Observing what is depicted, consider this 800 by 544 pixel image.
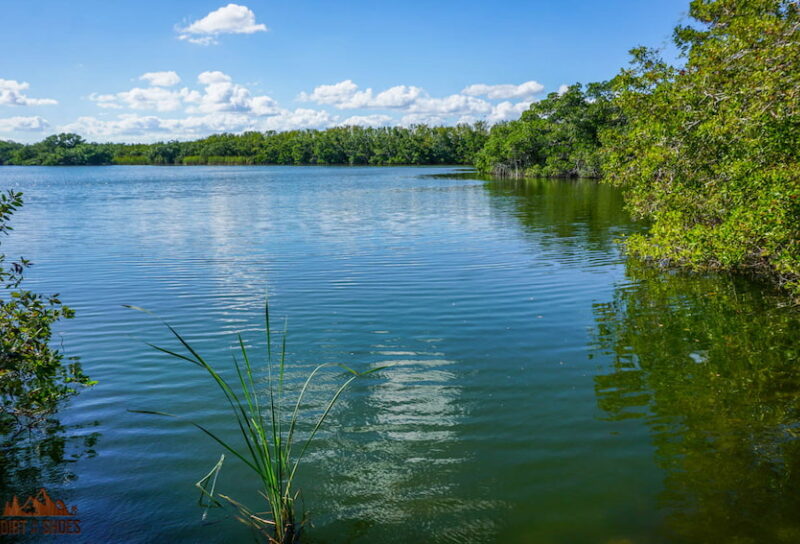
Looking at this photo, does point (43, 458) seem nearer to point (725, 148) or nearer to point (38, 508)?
point (38, 508)

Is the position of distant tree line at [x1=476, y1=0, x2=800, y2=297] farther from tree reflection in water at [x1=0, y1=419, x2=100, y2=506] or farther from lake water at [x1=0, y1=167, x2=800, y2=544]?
tree reflection in water at [x1=0, y1=419, x2=100, y2=506]

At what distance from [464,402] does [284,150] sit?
163 m

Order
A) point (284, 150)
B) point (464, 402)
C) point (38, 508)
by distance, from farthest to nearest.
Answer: point (284, 150) < point (464, 402) < point (38, 508)

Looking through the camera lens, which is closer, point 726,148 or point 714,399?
point 714,399

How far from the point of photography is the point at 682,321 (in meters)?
9.98

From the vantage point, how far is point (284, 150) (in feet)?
527

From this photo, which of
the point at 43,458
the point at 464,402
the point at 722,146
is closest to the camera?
the point at 43,458

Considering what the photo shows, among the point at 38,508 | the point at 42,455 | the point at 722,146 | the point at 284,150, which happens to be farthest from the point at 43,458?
the point at 284,150

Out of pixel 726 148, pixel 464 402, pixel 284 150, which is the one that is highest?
pixel 284 150

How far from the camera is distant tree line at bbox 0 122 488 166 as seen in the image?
13588 centimetres

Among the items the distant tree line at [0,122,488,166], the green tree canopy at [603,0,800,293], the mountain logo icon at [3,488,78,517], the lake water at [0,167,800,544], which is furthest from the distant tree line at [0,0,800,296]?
the distant tree line at [0,122,488,166]

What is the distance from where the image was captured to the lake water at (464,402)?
466 cm

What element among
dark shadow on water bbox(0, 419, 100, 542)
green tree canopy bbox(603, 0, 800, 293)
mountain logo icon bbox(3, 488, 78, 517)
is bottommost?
mountain logo icon bbox(3, 488, 78, 517)

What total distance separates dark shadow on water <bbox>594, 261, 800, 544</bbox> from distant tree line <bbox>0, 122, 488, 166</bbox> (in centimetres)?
12147
